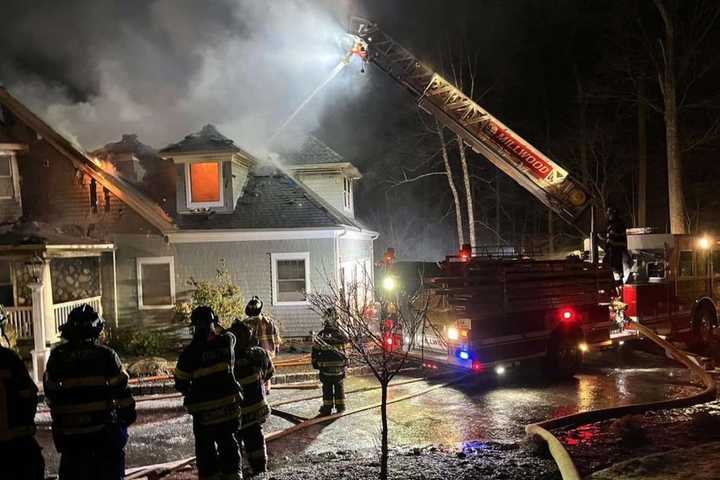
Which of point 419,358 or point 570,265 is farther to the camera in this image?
point 570,265

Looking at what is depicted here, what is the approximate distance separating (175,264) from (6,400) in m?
10.3

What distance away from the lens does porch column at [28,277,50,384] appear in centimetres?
1026

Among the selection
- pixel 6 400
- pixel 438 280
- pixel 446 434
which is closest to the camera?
pixel 6 400

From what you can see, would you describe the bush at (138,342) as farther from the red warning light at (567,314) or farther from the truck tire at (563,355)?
the red warning light at (567,314)

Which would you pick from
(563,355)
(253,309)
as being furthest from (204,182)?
(563,355)

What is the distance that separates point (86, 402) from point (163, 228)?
10.1 metres

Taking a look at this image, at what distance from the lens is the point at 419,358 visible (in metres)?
9.16

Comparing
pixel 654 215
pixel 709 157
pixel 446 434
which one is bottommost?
Answer: pixel 446 434

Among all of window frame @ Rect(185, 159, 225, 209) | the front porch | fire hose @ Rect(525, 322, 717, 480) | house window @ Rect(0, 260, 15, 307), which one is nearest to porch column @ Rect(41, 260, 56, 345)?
the front porch

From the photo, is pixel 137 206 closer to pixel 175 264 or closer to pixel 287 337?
pixel 175 264

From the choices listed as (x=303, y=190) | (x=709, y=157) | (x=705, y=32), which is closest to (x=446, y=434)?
(x=303, y=190)

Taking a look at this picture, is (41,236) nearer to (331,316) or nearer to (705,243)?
(331,316)

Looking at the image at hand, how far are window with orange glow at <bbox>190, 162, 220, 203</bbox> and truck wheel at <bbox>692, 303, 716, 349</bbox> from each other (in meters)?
11.5

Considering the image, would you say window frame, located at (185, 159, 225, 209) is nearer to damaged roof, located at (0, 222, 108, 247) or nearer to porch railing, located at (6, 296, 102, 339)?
damaged roof, located at (0, 222, 108, 247)
